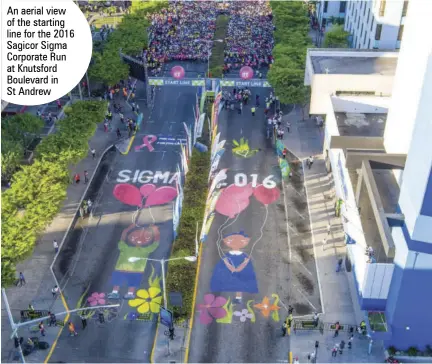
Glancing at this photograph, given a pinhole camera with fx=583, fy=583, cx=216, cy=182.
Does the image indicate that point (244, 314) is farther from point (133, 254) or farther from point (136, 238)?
point (136, 238)

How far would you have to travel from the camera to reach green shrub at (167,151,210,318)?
48.1m

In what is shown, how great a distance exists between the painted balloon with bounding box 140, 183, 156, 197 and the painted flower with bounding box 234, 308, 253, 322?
62.7ft

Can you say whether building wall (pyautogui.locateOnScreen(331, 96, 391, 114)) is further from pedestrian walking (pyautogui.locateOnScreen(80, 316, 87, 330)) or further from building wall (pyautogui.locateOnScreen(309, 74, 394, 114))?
pedestrian walking (pyautogui.locateOnScreen(80, 316, 87, 330))

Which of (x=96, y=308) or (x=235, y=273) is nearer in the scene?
(x=96, y=308)

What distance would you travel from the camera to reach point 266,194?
6162cm

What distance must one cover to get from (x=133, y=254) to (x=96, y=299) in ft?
20.7

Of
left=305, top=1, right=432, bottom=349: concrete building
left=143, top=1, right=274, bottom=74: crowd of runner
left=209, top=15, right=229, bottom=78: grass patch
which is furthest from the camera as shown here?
left=143, top=1, right=274, bottom=74: crowd of runner

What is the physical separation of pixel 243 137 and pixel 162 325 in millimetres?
32661

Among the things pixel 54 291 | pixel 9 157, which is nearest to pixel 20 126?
pixel 9 157

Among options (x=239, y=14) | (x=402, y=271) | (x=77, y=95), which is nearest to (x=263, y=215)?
(x=402, y=271)

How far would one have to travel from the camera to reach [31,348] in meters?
43.7

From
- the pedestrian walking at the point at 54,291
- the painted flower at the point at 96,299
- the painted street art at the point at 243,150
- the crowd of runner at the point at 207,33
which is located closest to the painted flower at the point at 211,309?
the painted flower at the point at 96,299

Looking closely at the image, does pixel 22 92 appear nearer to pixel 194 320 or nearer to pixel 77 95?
pixel 194 320

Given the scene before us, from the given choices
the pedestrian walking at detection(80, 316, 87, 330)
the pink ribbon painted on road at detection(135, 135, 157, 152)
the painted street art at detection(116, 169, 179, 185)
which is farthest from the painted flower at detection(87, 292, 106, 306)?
the pink ribbon painted on road at detection(135, 135, 157, 152)
